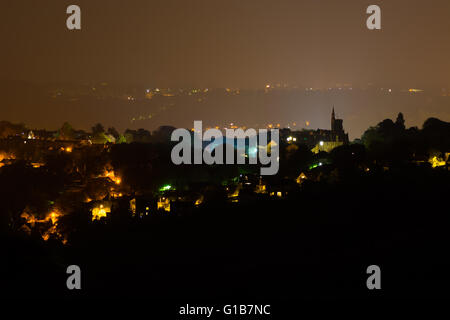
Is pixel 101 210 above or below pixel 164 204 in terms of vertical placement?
below

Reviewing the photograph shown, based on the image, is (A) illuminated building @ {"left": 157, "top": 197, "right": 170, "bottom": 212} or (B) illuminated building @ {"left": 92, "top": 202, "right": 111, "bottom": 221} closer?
(A) illuminated building @ {"left": 157, "top": 197, "right": 170, "bottom": 212}

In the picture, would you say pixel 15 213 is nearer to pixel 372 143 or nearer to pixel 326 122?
pixel 372 143

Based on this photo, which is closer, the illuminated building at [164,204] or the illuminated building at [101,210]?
the illuminated building at [164,204]

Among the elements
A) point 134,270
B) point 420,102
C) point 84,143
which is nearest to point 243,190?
point 134,270

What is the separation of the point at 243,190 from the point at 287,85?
211 feet

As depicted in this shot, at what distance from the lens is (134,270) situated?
13828mm

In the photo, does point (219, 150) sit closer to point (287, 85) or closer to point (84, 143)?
point (84, 143)

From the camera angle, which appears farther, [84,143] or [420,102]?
[420,102]

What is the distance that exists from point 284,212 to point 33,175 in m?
11.2

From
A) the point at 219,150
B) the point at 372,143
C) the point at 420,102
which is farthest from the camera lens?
the point at 420,102

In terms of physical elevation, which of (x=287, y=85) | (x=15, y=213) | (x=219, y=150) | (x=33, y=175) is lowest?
(x=15, y=213)

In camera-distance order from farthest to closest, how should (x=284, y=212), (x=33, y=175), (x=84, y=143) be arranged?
(x=84, y=143)
(x=33, y=175)
(x=284, y=212)
